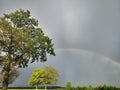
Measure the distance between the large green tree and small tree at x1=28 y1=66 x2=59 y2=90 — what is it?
251ft

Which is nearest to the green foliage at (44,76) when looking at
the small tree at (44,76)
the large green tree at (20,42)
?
the small tree at (44,76)

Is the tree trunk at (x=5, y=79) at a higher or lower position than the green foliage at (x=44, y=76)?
lower

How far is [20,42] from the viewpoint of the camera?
6844 cm

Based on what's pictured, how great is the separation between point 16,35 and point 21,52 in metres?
4.54

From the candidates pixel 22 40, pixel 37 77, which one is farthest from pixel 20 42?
pixel 37 77

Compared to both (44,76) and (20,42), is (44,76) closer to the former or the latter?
(44,76)

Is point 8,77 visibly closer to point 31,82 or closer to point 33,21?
point 33,21

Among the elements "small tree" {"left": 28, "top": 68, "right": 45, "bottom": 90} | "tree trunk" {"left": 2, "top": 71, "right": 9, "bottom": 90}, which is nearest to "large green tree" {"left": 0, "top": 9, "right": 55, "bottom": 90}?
"tree trunk" {"left": 2, "top": 71, "right": 9, "bottom": 90}

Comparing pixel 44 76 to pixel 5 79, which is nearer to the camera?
pixel 5 79

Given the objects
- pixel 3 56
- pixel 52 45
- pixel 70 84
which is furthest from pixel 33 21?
pixel 70 84

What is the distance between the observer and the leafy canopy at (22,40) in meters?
68.6

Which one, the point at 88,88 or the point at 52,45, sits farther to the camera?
the point at 52,45

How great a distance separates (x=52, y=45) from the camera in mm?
76312

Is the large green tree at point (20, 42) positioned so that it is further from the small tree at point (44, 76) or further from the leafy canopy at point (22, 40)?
the small tree at point (44, 76)
